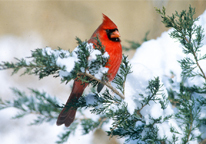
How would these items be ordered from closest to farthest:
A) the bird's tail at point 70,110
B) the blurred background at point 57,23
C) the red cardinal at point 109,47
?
the red cardinal at point 109,47 < the bird's tail at point 70,110 < the blurred background at point 57,23

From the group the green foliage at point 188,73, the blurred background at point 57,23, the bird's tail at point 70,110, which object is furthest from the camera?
the blurred background at point 57,23

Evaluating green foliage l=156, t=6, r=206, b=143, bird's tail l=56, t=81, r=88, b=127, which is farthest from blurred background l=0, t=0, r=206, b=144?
green foliage l=156, t=6, r=206, b=143

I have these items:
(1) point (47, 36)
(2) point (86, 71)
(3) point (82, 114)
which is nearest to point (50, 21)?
(1) point (47, 36)

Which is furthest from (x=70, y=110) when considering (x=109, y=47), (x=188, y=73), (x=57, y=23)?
(x=57, y=23)

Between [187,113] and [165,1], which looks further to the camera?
[165,1]

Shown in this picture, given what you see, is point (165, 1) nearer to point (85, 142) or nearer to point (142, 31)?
point (142, 31)

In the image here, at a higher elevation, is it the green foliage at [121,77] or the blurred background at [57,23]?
the blurred background at [57,23]

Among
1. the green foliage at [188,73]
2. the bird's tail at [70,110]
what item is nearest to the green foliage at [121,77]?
the green foliage at [188,73]

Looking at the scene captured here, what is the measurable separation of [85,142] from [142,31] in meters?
2.42

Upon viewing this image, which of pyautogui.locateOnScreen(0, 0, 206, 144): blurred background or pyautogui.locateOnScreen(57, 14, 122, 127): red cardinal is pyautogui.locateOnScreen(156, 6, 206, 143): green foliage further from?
pyautogui.locateOnScreen(0, 0, 206, 144): blurred background

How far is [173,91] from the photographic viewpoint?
4.34 feet

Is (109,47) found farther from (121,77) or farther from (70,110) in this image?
(70,110)

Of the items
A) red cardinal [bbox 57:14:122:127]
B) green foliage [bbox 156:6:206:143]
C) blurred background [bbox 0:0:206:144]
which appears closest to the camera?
green foliage [bbox 156:6:206:143]

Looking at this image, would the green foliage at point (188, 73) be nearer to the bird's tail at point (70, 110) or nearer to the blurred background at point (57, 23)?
the bird's tail at point (70, 110)
